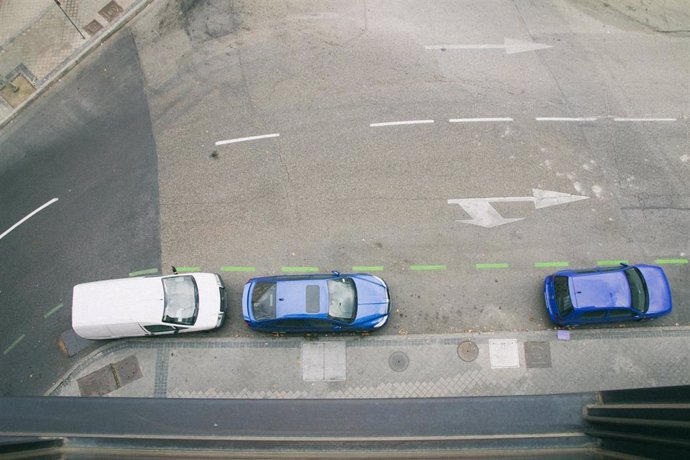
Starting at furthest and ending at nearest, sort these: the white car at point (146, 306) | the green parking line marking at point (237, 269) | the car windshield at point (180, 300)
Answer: the green parking line marking at point (237, 269)
the car windshield at point (180, 300)
the white car at point (146, 306)

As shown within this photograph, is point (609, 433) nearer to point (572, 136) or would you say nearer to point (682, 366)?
point (682, 366)

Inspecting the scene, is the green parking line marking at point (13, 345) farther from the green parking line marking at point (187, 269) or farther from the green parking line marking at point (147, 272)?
the green parking line marking at point (187, 269)

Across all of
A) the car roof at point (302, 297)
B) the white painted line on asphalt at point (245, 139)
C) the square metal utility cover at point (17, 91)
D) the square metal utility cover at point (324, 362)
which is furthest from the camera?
Answer: the square metal utility cover at point (17, 91)

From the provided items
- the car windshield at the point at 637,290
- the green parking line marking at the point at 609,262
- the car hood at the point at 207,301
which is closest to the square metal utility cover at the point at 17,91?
the car hood at the point at 207,301

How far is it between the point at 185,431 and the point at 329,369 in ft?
13.5

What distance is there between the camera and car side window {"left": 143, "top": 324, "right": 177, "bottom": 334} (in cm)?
1401

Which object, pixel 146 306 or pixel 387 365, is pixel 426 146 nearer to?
pixel 387 365

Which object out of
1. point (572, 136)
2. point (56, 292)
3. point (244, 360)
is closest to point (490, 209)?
point (572, 136)

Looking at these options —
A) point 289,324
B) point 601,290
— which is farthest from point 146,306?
point 601,290

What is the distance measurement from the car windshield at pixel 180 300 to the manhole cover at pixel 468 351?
7.30m

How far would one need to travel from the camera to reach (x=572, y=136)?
16609 mm

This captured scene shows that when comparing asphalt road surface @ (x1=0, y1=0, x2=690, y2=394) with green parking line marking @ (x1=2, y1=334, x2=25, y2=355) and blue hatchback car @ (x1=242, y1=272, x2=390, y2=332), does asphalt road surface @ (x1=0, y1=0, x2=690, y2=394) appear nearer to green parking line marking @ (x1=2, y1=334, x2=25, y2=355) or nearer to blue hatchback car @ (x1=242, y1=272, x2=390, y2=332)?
green parking line marking @ (x1=2, y1=334, x2=25, y2=355)

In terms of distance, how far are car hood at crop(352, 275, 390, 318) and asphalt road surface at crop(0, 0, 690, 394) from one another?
849 mm

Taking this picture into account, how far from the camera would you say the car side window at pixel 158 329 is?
46.0ft
